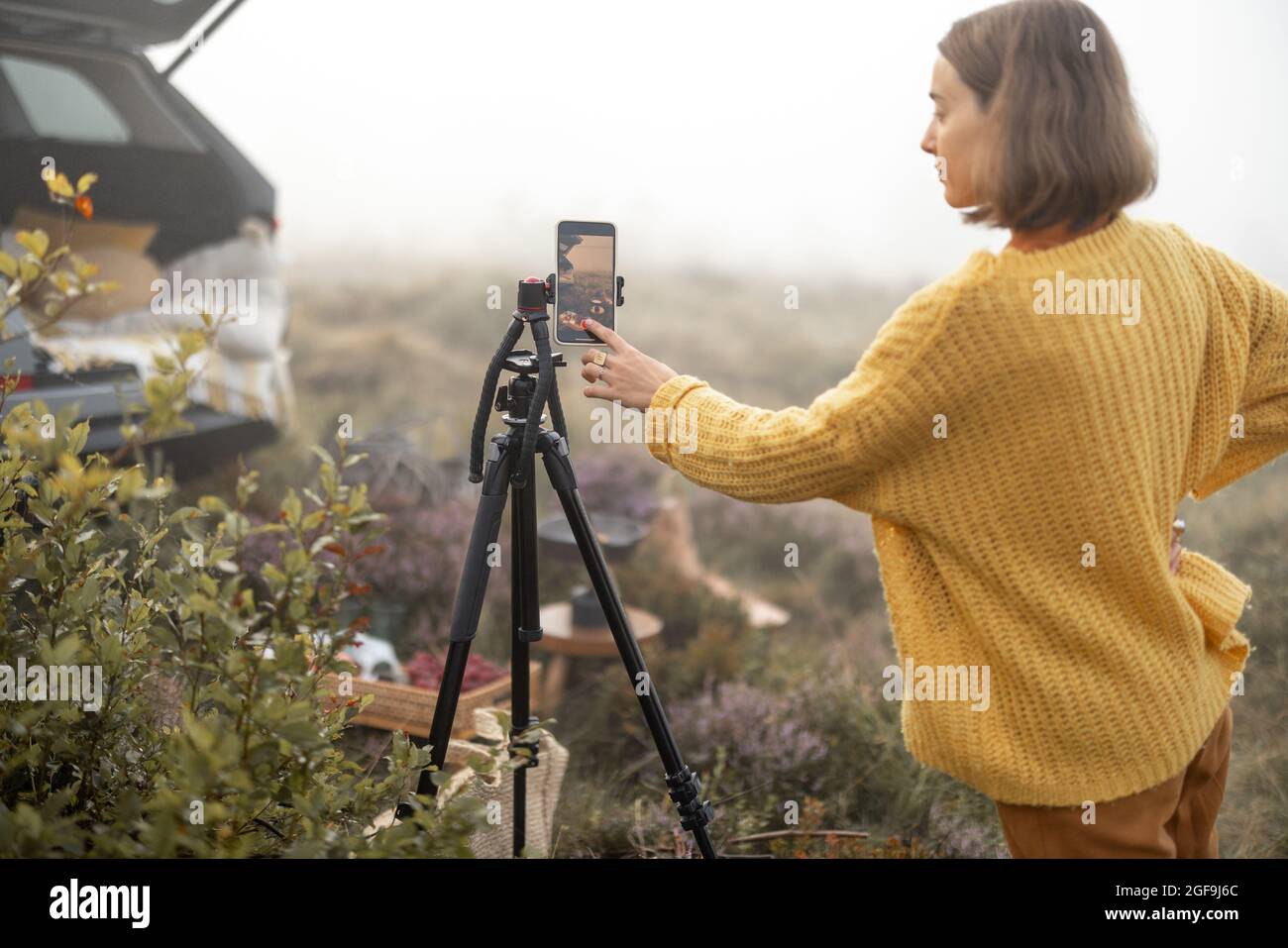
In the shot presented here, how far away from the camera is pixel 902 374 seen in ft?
5.16

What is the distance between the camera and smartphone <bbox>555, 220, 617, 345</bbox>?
2.07 m

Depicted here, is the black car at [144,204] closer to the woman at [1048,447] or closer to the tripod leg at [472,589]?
the tripod leg at [472,589]

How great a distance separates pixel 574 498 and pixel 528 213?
4547mm

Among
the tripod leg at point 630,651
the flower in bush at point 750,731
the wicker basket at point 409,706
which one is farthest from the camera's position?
the flower in bush at point 750,731

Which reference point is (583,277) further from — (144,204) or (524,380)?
(144,204)

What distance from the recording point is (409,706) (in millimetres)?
3113

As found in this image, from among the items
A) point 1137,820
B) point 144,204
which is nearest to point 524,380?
point 1137,820

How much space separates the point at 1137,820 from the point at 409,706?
202 cm

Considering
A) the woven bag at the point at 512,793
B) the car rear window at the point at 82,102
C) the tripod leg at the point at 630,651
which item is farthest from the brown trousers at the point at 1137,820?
the car rear window at the point at 82,102

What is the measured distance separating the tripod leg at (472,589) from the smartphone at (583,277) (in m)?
0.27

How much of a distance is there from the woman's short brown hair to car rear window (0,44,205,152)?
3504 mm

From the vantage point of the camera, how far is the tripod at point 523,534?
207 cm

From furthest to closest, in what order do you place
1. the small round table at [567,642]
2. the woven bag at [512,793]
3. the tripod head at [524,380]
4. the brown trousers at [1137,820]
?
the small round table at [567,642] < the woven bag at [512,793] < the tripod head at [524,380] < the brown trousers at [1137,820]
